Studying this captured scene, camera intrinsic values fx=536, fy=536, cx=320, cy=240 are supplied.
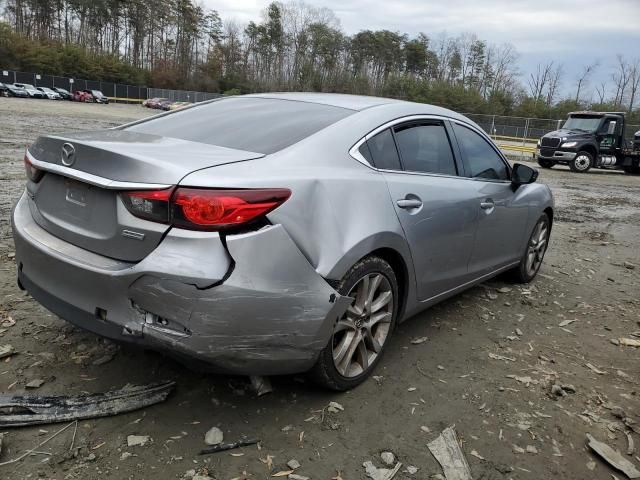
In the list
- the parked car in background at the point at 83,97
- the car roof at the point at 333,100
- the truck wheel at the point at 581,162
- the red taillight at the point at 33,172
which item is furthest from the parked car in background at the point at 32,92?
the red taillight at the point at 33,172

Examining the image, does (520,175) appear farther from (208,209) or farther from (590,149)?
(590,149)

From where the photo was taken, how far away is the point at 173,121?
3.45m

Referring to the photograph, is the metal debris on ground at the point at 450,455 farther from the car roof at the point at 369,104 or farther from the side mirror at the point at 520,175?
A: the side mirror at the point at 520,175

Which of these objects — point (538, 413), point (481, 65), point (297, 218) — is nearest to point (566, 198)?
point (538, 413)

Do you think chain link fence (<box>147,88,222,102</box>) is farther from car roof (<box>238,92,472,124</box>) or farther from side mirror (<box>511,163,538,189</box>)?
car roof (<box>238,92,472,124</box>)

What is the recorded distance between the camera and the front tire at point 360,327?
2820 millimetres

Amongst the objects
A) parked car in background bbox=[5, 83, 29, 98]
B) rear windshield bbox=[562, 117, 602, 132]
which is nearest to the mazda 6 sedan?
rear windshield bbox=[562, 117, 602, 132]

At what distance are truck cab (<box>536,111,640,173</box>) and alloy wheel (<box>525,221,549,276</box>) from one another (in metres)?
17.6

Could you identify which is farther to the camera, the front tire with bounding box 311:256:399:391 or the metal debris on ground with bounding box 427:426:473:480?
the front tire with bounding box 311:256:399:391

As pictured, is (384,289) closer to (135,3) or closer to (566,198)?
(566,198)

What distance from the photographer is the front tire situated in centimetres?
282

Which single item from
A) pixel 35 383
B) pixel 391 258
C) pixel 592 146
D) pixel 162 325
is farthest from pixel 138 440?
pixel 592 146

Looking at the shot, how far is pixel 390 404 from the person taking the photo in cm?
299

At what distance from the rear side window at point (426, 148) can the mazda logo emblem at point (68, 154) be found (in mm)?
1859
